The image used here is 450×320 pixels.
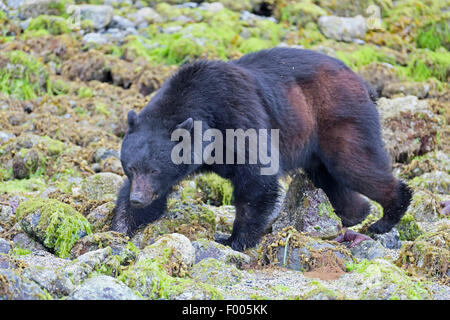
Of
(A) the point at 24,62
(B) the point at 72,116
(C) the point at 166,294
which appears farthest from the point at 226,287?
(A) the point at 24,62

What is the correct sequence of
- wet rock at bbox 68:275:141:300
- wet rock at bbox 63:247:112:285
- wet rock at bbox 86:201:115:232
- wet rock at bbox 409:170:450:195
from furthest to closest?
1. wet rock at bbox 409:170:450:195
2. wet rock at bbox 86:201:115:232
3. wet rock at bbox 63:247:112:285
4. wet rock at bbox 68:275:141:300

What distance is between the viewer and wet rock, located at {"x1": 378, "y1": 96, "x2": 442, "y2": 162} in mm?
10773

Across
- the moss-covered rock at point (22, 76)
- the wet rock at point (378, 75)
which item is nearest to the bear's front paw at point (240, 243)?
the moss-covered rock at point (22, 76)

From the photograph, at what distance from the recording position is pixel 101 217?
22.8 feet

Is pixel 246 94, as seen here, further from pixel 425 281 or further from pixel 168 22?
pixel 168 22

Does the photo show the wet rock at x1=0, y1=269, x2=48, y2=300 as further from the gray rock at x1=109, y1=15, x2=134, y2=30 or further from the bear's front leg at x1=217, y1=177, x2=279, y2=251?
the gray rock at x1=109, y1=15, x2=134, y2=30

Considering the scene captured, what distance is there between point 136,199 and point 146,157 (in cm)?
39

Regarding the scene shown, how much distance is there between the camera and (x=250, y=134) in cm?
658

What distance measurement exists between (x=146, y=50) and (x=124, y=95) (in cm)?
232

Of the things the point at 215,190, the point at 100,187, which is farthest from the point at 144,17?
the point at 100,187

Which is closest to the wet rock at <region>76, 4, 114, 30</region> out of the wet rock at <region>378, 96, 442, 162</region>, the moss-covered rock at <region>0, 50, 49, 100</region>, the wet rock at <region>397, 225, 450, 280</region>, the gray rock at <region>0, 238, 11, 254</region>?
the moss-covered rock at <region>0, 50, 49, 100</region>

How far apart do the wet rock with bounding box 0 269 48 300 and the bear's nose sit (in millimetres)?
1931

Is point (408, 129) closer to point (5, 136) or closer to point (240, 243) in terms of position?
point (240, 243)

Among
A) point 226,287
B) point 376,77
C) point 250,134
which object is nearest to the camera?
point 226,287
